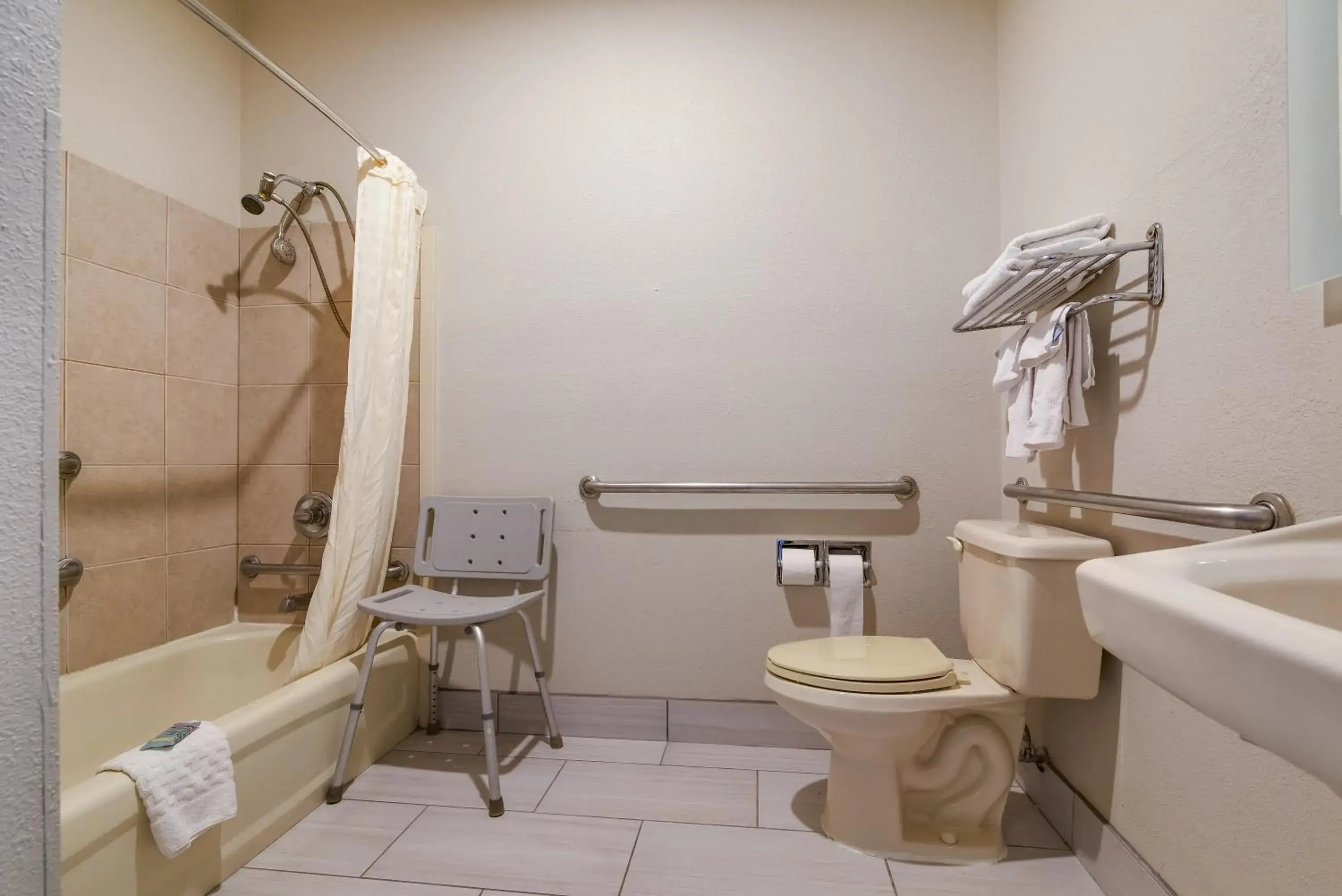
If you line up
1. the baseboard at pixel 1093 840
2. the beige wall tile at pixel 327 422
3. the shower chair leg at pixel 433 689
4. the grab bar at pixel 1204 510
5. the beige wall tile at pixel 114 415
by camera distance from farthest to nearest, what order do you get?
the beige wall tile at pixel 327 422
the shower chair leg at pixel 433 689
the beige wall tile at pixel 114 415
the baseboard at pixel 1093 840
the grab bar at pixel 1204 510

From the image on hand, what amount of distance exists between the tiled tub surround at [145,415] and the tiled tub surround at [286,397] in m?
0.05

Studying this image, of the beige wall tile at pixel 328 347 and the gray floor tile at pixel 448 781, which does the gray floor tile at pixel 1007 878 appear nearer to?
the gray floor tile at pixel 448 781

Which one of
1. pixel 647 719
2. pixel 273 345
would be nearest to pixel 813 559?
pixel 647 719

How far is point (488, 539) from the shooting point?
1.86 m

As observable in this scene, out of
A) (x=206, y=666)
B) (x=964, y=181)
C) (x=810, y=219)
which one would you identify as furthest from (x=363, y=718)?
(x=964, y=181)

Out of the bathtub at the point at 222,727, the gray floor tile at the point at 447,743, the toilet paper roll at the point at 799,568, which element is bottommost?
the gray floor tile at the point at 447,743

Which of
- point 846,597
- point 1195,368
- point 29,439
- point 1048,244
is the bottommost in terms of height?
point 846,597

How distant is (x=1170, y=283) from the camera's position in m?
1.09

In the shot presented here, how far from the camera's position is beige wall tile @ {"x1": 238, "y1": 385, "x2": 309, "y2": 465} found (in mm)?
2018

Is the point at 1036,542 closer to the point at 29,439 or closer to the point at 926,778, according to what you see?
the point at 926,778

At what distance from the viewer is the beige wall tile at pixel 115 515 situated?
1.56 m

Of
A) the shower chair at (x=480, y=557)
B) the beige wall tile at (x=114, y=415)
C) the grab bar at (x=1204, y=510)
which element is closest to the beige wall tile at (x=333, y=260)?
the beige wall tile at (x=114, y=415)

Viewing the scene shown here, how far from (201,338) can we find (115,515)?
572 mm

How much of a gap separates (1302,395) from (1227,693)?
27.2 inches
